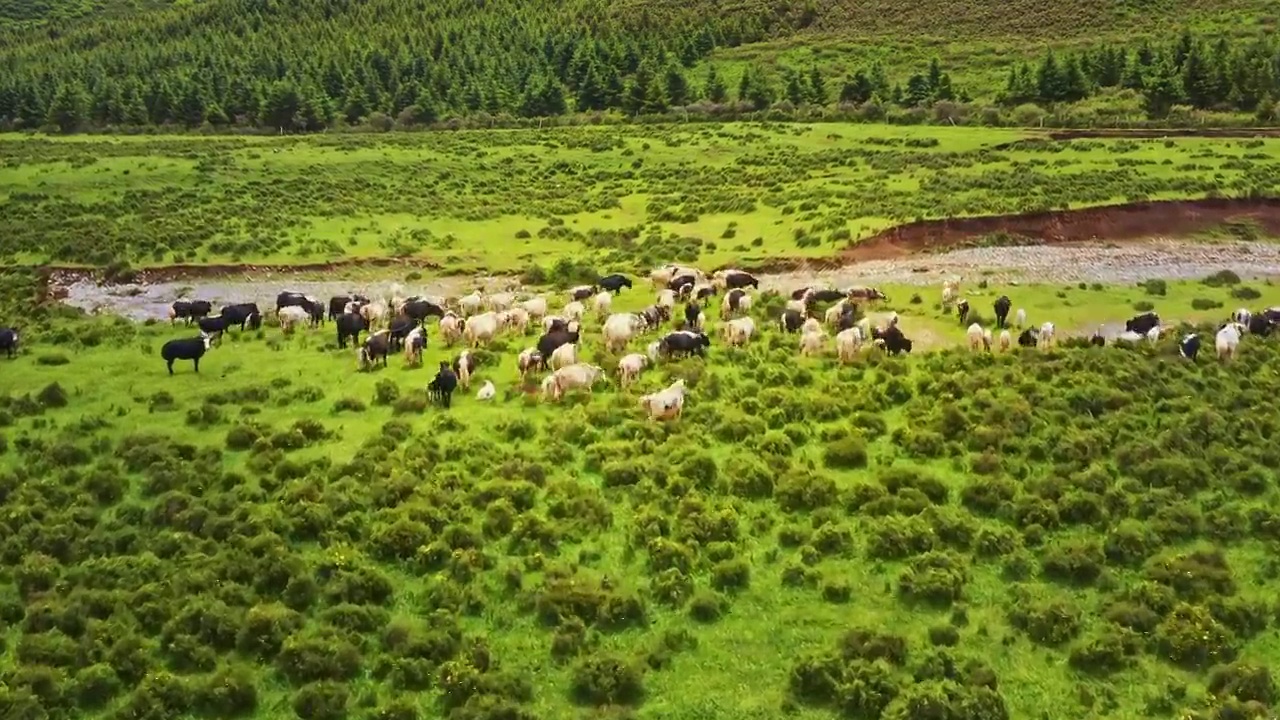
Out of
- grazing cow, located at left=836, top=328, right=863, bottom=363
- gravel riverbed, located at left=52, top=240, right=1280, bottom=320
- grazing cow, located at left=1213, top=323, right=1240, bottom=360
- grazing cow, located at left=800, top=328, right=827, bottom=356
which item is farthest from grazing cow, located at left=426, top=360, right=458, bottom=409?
grazing cow, located at left=1213, top=323, right=1240, bottom=360

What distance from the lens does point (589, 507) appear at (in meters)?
20.9

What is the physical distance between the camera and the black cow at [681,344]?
A: 29578mm

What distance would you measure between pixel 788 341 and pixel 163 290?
24790 millimetres

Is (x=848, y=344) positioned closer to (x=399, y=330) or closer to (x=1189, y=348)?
(x=1189, y=348)

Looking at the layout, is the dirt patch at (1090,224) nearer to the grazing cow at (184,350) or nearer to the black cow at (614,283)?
the black cow at (614,283)

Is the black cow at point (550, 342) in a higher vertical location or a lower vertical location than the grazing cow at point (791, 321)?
higher

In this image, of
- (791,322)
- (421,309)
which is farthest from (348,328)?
(791,322)

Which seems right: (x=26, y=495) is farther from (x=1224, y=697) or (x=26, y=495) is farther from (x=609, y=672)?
(x=1224, y=697)

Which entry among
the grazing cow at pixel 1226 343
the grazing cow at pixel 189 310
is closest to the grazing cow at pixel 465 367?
the grazing cow at pixel 189 310

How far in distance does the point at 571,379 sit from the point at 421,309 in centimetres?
905

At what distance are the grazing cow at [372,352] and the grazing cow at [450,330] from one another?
187 cm

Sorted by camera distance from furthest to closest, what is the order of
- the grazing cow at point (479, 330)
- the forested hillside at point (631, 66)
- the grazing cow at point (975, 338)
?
the forested hillside at point (631, 66), the grazing cow at point (479, 330), the grazing cow at point (975, 338)

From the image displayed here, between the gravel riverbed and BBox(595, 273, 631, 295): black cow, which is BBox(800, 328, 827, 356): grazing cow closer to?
the gravel riverbed

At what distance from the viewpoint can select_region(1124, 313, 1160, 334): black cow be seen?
31.4 meters
